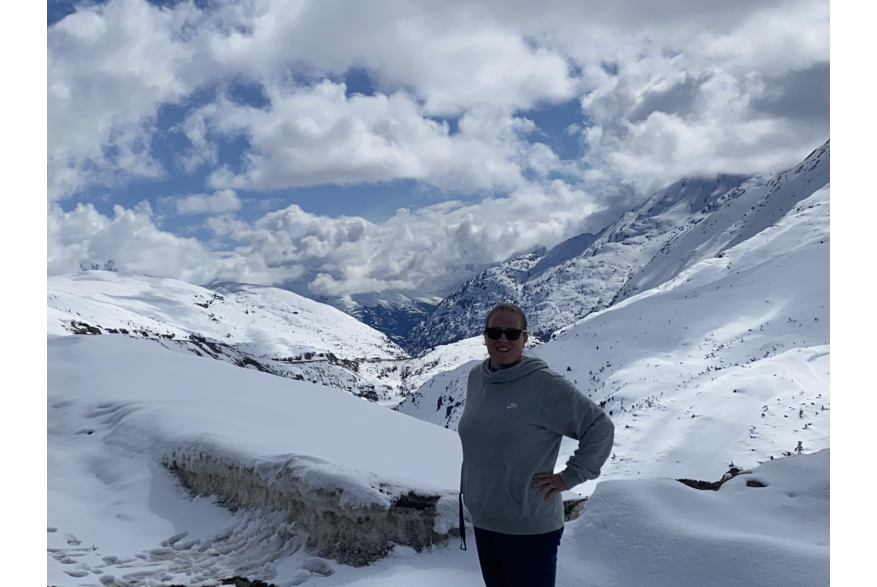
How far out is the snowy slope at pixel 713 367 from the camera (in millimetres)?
20281

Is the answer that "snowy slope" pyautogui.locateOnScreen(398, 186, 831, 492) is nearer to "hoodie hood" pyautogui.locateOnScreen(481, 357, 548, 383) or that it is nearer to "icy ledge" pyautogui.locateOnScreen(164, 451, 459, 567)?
"hoodie hood" pyautogui.locateOnScreen(481, 357, 548, 383)

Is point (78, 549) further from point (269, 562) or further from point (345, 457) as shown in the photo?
point (345, 457)

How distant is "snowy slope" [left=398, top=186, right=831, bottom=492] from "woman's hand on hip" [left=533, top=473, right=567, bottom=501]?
4.10 meters

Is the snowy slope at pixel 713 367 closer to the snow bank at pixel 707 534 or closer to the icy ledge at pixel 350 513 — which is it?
the snow bank at pixel 707 534

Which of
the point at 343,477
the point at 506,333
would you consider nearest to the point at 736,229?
the point at 343,477

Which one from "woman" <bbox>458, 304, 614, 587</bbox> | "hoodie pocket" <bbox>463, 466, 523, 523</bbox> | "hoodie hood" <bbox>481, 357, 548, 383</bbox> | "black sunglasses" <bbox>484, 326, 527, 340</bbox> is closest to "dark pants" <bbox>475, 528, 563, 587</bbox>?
"woman" <bbox>458, 304, 614, 587</bbox>

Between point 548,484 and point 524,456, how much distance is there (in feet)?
0.70

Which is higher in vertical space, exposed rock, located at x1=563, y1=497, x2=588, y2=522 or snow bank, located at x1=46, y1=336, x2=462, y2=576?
snow bank, located at x1=46, y1=336, x2=462, y2=576

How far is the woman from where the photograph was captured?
11.8 feet

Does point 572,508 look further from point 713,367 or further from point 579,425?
point 713,367

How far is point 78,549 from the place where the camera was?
23.2 ft

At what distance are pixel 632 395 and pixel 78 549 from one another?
2658cm

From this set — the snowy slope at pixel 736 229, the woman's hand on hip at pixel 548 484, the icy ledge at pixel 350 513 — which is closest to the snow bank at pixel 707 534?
the icy ledge at pixel 350 513
